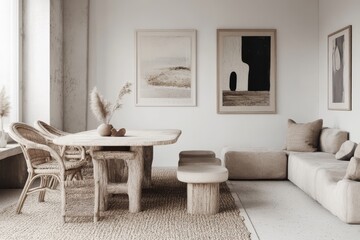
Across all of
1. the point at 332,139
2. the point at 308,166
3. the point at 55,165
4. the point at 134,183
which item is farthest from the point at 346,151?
the point at 55,165

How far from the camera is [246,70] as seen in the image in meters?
7.87

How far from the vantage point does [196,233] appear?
391 centimetres

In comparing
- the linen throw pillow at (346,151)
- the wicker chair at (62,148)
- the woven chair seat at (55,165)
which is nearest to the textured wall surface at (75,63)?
the wicker chair at (62,148)

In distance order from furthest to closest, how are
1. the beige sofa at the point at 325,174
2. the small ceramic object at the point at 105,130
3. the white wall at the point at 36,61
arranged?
the white wall at the point at 36,61, the small ceramic object at the point at 105,130, the beige sofa at the point at 325,174

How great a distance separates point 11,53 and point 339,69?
464cm

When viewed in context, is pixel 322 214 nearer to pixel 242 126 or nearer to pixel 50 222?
pixel 50 222

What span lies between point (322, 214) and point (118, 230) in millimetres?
2024

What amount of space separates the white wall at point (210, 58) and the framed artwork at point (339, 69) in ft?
2.50

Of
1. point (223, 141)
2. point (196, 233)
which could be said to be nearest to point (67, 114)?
point (223, 141)

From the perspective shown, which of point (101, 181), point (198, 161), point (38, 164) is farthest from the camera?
point (198, 161)

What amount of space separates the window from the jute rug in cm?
188

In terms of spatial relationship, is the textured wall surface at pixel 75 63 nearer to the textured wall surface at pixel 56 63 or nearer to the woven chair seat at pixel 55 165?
the textured wall surface at pixel 56 63

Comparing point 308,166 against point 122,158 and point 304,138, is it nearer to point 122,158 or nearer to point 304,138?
point 304,138

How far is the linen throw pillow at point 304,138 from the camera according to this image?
266 inches
